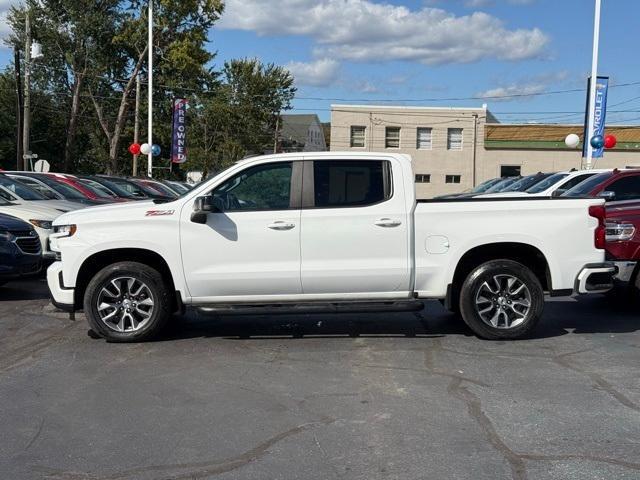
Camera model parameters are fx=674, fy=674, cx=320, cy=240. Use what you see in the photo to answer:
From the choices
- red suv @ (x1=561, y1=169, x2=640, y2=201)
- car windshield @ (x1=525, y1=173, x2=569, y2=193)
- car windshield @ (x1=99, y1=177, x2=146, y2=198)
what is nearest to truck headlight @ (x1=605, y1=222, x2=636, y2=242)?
red suv @ (x1=561, y1=169, x2=640, y2=201)

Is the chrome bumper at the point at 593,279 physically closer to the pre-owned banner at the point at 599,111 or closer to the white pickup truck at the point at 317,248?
the white pickup truck at the point at 317,248

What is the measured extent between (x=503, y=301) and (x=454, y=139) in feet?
127

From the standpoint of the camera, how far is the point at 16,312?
8633mm

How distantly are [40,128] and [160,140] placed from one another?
9255 mm

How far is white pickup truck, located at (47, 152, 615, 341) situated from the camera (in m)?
6.76

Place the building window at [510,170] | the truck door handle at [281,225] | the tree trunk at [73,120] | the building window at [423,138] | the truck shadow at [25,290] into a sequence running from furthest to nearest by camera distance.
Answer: the tree trunk at [73,120] → the building window at [423,138] → the building window at [510,170] → the truck shadow at [25,290] → the truck door handle at [281,225]

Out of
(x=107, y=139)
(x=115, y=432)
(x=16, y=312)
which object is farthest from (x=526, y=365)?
(x=107, y=139)

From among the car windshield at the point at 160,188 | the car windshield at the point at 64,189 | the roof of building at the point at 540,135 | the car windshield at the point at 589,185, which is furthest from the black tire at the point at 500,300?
the roof of building at the point at 540,135

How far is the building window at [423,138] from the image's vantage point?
1758 inches

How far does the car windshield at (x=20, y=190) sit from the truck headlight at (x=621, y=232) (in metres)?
10.3

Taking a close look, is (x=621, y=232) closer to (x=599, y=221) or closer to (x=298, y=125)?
(x=599, y=221)

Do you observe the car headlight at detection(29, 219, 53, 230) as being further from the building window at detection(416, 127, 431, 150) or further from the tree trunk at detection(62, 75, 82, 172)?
the tree trunk at detection(62, 75, 82, 172)

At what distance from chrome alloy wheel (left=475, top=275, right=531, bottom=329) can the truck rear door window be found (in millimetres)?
1450

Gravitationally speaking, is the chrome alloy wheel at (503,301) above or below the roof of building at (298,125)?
below
